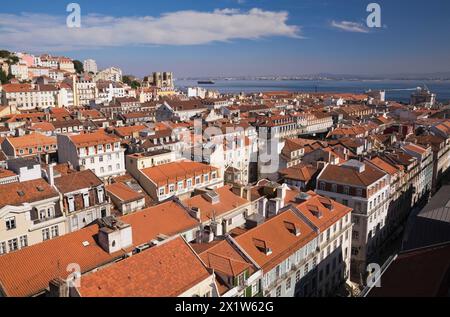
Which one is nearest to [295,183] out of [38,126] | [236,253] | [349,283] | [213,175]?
[213,175]

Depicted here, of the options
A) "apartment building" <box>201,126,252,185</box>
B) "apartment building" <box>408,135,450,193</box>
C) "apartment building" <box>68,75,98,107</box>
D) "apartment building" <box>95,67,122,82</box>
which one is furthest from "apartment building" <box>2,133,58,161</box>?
"apartment building" <box>95,67,122,82</box>

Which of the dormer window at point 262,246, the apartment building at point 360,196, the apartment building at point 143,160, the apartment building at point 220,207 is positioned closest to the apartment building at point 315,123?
the apartment building at point 143,160

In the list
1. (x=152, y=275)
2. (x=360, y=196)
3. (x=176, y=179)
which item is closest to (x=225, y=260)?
(x=152, y=275)

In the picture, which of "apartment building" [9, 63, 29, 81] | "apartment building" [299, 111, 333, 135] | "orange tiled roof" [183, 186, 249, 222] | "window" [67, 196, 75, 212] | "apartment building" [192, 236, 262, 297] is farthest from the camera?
"apartment building" [9, 63, 29, 81]

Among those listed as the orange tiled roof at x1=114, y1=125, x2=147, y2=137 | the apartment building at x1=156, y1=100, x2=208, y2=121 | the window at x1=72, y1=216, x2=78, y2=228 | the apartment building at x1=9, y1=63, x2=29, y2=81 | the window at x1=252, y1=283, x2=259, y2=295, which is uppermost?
the apartment building at x1=9, y1=63, x2=29, y2=81

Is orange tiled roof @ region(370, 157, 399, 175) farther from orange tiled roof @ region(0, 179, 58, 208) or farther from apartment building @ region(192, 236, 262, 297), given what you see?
orange tiled roof @ region(0, 179, 58, 208)

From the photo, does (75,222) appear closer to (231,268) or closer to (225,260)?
(225,260)

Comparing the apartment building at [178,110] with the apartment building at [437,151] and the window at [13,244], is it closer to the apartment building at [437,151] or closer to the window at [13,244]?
the apartment building at [437,151]
